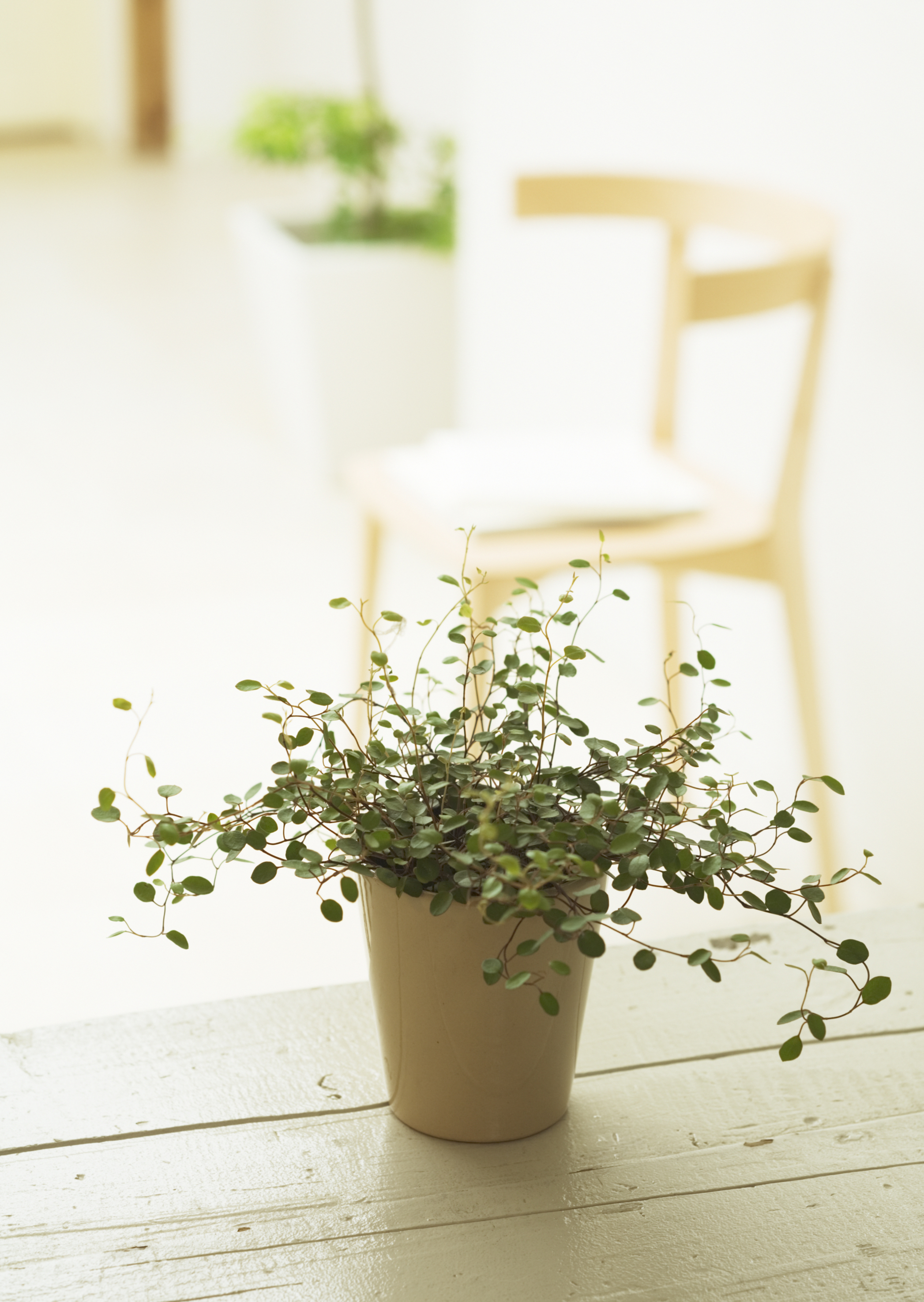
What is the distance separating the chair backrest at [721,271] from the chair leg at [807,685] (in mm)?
55

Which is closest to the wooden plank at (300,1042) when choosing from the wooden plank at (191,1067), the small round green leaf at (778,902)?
the wooden plank at (191,1067)

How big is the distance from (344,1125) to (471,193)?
2244 millimetres

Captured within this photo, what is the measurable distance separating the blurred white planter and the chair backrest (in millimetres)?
1245

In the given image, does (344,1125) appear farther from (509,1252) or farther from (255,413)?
(255,413)

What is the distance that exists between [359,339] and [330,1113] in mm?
2508

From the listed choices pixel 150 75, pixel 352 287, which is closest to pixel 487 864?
pixel 352 287

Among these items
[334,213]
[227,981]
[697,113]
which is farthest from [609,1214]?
[334,213]

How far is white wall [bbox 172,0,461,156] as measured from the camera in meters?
4.55

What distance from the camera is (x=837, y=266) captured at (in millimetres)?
1682

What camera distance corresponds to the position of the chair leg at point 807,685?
1568 mm

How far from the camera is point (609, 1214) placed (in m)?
0.62

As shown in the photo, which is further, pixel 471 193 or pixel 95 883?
pixel 471 193

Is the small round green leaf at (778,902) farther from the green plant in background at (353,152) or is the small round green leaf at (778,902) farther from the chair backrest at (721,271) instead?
the green plant in background at (353,152)

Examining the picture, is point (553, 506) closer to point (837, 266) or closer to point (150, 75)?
point (837, 266)
